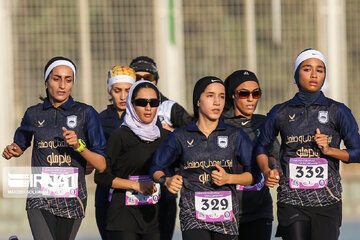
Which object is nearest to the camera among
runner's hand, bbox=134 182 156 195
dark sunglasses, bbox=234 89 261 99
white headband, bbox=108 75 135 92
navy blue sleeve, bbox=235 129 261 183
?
navy blue sleeve, bbox=235 129 261 183

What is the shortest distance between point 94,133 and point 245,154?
123 cm

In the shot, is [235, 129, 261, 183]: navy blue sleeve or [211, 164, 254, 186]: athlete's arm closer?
[211, 164, 254, 186]: athlete's arm

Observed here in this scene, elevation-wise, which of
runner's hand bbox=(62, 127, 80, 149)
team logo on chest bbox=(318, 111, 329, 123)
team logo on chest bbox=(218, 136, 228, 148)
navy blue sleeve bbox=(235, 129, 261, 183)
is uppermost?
team logo on chest bbox=(318, 111, 329, 123)

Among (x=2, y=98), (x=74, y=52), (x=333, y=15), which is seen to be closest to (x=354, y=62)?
(x=333, y=15)

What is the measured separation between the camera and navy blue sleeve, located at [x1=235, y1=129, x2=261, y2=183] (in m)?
7.23

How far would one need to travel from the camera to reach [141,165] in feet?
25.3

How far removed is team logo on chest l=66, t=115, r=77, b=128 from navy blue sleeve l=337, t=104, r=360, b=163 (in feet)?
6.58

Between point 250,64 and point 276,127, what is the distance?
8.91m

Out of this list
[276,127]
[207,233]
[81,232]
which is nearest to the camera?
[207,233]

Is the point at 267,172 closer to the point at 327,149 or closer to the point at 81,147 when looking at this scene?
the point at 327,149

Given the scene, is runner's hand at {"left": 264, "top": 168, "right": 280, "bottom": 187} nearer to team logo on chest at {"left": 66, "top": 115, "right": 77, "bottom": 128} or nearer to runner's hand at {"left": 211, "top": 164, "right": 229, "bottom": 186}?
runner's hand at {"left": 211, "top": 164, "right": 229, "bottom": 186}

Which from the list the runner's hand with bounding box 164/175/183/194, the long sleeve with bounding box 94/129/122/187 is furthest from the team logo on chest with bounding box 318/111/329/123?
the long sleeve with bounding box 94/129/122/187

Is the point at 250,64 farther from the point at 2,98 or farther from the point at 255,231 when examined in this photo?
the point at 255,231

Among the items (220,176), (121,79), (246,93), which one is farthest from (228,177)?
(121,79)
